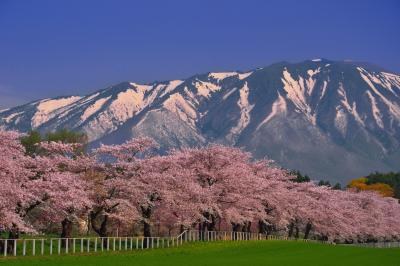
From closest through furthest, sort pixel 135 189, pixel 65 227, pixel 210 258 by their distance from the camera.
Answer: pixel 210 258, pixel 65 227, pixel 135 189

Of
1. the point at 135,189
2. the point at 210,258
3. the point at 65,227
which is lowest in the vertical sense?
the point at 210,258

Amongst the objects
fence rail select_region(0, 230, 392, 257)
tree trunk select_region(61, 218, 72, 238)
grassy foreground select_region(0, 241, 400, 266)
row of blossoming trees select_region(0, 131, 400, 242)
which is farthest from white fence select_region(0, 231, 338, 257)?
grassy foreground select_region(0, 241, 400, 266)

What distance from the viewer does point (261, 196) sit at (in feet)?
299

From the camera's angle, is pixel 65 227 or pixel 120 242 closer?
pixel 120 242

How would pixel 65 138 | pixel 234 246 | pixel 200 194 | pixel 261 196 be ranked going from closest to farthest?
pixel 234 246 → pixel 200 194 → pixel 261 196 → pixel 65 138

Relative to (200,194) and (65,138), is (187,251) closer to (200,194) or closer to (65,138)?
(200,194)

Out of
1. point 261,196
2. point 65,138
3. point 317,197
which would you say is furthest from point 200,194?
point 65,138

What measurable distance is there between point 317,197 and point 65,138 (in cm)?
4627

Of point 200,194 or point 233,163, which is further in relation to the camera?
point 233,163

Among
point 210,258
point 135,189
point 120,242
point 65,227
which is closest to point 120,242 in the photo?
point 120,242

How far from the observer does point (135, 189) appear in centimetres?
7044

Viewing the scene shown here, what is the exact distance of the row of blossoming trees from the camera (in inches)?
2306

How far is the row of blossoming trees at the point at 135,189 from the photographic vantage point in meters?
58.6

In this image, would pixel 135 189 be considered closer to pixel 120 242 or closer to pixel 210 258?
pixel 120 242
